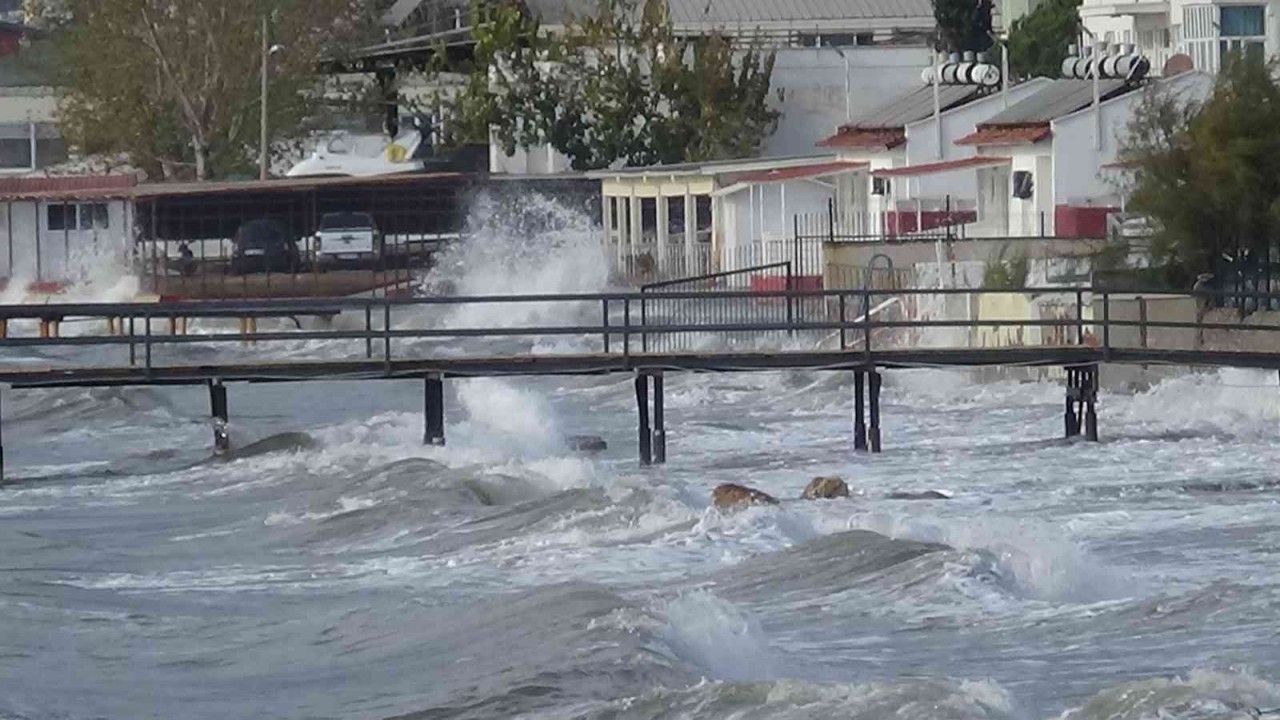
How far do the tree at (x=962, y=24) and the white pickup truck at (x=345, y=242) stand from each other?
19.5 m

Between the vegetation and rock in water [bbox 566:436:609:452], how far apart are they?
764 cm

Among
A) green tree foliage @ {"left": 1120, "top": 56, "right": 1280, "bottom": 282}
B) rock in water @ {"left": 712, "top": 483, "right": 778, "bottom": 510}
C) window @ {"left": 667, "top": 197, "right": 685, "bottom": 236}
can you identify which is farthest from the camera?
window @ {"left": 667, "top": 197, "right": 685, "bottom": 236}

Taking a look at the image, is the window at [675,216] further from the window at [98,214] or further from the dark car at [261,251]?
the window at [98,214]

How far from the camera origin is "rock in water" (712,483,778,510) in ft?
87.1

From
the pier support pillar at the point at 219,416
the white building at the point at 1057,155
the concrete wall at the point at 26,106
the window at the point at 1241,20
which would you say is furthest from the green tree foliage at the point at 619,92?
the pier support pillar at the point at 219,416

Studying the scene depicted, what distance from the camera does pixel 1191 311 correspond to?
3772 cm

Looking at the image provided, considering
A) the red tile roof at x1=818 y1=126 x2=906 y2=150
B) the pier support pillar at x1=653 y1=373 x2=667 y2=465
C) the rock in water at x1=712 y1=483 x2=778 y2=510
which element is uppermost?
the red tile roof at x1=818 y1=126 x2=906 y2=150

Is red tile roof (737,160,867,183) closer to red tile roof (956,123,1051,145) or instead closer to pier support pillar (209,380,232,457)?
red tile roof (956,123,1051,145)

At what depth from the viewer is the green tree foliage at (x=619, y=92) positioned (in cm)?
7706

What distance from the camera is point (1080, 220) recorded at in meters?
49.2

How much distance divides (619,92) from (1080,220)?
31025 millimetres

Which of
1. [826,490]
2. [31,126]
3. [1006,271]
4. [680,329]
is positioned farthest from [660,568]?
[31,126]

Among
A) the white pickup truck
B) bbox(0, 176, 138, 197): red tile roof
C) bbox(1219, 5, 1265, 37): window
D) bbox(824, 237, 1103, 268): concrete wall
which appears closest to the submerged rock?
bbox(824, 237, 1103, 268): concrete wall

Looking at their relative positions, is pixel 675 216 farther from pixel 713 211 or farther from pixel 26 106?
pixel 26 106
